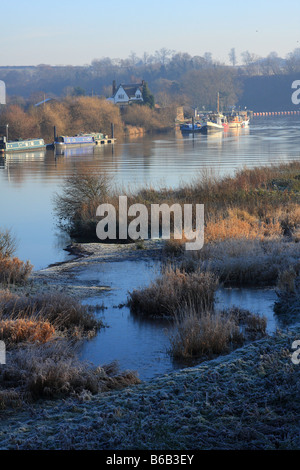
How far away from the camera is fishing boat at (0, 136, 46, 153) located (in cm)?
6047

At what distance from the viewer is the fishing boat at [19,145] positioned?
60469mm

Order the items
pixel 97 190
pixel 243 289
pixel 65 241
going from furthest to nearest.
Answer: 1. pixel 97 190
2. pixel 65 241
3. pixel 243 289

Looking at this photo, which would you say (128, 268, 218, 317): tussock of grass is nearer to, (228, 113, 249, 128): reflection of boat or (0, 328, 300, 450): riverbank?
(0, 328, 300, 450): riverbank

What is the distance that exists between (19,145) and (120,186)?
127 ft

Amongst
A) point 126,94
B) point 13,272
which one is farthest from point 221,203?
point 126,94

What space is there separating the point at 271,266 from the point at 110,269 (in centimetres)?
345

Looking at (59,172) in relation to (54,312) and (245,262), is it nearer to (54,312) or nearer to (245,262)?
(245,262)

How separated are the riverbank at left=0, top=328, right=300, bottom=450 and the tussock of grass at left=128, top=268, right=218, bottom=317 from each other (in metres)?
3.22

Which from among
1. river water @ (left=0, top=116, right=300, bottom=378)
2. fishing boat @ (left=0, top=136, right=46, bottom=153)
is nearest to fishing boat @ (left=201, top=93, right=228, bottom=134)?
river water @ (left=0, top=116, right=300, bottom=378)

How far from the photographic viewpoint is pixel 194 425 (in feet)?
18.5

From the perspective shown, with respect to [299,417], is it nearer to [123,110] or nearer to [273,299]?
[273,299]

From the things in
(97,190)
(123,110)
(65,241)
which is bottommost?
(65,241)

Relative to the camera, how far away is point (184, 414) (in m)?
5.86
